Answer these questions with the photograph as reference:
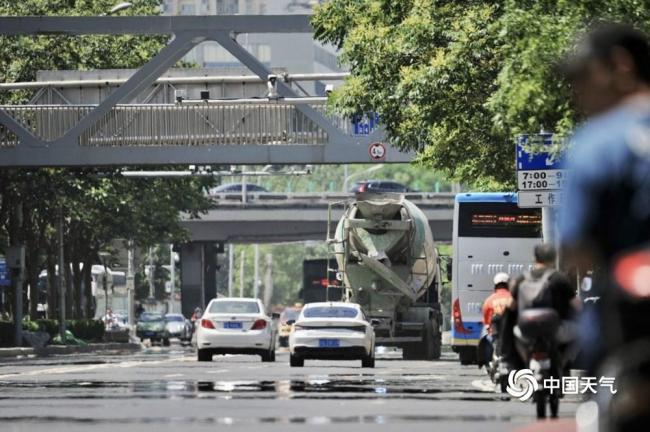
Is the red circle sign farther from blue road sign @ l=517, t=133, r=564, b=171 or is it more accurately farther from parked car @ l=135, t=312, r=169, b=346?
parked car @ l=135, t=312, r=169, b=346

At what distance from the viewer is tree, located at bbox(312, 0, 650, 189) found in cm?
2311

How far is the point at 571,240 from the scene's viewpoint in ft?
19.2

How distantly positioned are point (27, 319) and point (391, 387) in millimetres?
41124

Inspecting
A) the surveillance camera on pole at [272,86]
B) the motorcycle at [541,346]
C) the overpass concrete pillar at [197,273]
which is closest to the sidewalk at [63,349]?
the surveillance camera on pole at [272,86]

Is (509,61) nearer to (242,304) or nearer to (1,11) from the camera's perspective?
(242,304)

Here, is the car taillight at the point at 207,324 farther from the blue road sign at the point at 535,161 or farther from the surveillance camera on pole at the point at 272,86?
the blue road sign at the point at 535,161

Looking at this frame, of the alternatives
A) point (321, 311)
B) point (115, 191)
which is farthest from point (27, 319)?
point (321, 311)

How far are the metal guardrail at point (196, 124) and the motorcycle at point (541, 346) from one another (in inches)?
1428

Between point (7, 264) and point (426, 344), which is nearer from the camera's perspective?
point (426, 344)

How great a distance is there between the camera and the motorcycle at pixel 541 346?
1449 centimetres

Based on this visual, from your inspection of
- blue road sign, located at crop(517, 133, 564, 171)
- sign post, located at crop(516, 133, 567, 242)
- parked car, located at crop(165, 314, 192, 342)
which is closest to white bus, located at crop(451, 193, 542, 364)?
sign post, located at crop(516, 133, 567, 242)

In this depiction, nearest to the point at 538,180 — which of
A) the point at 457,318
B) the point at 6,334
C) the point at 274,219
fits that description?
the point at 457,318

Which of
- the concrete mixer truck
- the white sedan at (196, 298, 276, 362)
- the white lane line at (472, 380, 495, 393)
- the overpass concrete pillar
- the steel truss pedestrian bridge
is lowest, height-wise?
the white lane line at (472, 380, 495, 393)

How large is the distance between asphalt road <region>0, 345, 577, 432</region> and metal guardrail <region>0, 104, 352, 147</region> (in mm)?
19352
